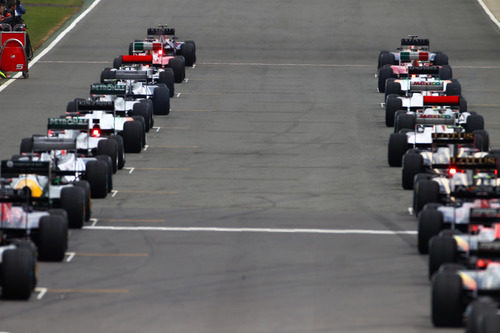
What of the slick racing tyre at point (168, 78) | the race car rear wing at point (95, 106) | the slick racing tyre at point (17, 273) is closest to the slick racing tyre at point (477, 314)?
the slick racing tyre at point (17, 273)

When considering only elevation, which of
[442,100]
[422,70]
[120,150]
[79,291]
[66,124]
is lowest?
[79,291]

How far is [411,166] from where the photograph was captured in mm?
31750

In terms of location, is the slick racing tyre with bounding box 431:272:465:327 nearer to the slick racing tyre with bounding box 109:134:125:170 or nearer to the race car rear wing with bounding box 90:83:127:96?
the slick racing tyre with bounding box 109:134:125:170

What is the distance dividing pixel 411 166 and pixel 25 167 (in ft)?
34.8

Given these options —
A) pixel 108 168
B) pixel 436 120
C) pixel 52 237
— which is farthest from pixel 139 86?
pixel 52 237

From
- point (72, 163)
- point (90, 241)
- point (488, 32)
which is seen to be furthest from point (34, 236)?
point (488, 32)

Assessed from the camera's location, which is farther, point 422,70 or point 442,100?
Result: point 422,70

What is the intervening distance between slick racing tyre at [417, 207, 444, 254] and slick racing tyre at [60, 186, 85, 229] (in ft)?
24.1

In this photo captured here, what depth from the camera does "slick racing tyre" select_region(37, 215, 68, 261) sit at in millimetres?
24562

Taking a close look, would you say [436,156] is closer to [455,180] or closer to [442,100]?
[455,180]

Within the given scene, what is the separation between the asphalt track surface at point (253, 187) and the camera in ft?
72.5

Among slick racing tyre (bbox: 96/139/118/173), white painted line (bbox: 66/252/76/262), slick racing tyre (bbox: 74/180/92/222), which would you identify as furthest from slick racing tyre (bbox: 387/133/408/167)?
white painted line (bbox: 66/252/76/262)

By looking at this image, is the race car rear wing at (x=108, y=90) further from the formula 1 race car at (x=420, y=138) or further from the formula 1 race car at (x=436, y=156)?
the formula 1 race car at (x=436, y=156)

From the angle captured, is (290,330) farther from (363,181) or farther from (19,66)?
(19,66)
